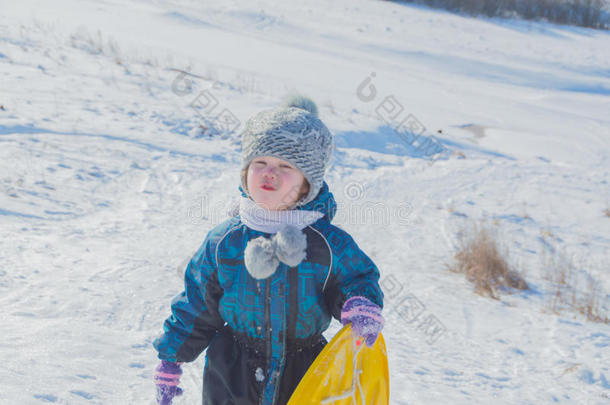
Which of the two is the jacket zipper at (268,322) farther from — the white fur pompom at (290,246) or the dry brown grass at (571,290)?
the dry brown grass at (571,290)

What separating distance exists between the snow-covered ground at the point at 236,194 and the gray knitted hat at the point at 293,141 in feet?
3.92

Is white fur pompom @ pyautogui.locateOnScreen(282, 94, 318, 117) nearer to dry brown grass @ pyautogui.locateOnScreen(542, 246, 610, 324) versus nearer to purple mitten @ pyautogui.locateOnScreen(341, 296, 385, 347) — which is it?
purple mitten @ pyautogui.locateOnScreen(341, 296, 385, 347)

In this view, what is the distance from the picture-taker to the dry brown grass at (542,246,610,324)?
3.72 meters

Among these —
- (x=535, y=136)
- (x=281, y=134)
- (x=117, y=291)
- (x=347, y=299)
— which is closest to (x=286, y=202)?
(x=281, y=134)

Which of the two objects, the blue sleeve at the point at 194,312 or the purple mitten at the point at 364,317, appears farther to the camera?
the blue sleeve at the point at 194,312

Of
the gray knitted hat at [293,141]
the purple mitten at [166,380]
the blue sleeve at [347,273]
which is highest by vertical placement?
the gray knitted hat at [293,141]

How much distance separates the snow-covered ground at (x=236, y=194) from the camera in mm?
2598

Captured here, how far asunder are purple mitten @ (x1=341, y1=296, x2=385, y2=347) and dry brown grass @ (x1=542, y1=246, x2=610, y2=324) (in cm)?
286

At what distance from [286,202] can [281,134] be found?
20cm

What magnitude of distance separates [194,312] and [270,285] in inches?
10.5

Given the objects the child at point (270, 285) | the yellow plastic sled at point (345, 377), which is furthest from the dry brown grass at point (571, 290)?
the child at point (270, 285)

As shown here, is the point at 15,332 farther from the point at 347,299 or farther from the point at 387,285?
the point at 387,285

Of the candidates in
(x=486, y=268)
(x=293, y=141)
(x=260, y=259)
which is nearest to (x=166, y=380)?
(x=260, y=259)

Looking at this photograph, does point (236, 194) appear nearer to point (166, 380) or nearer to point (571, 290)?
point (571, 290)
